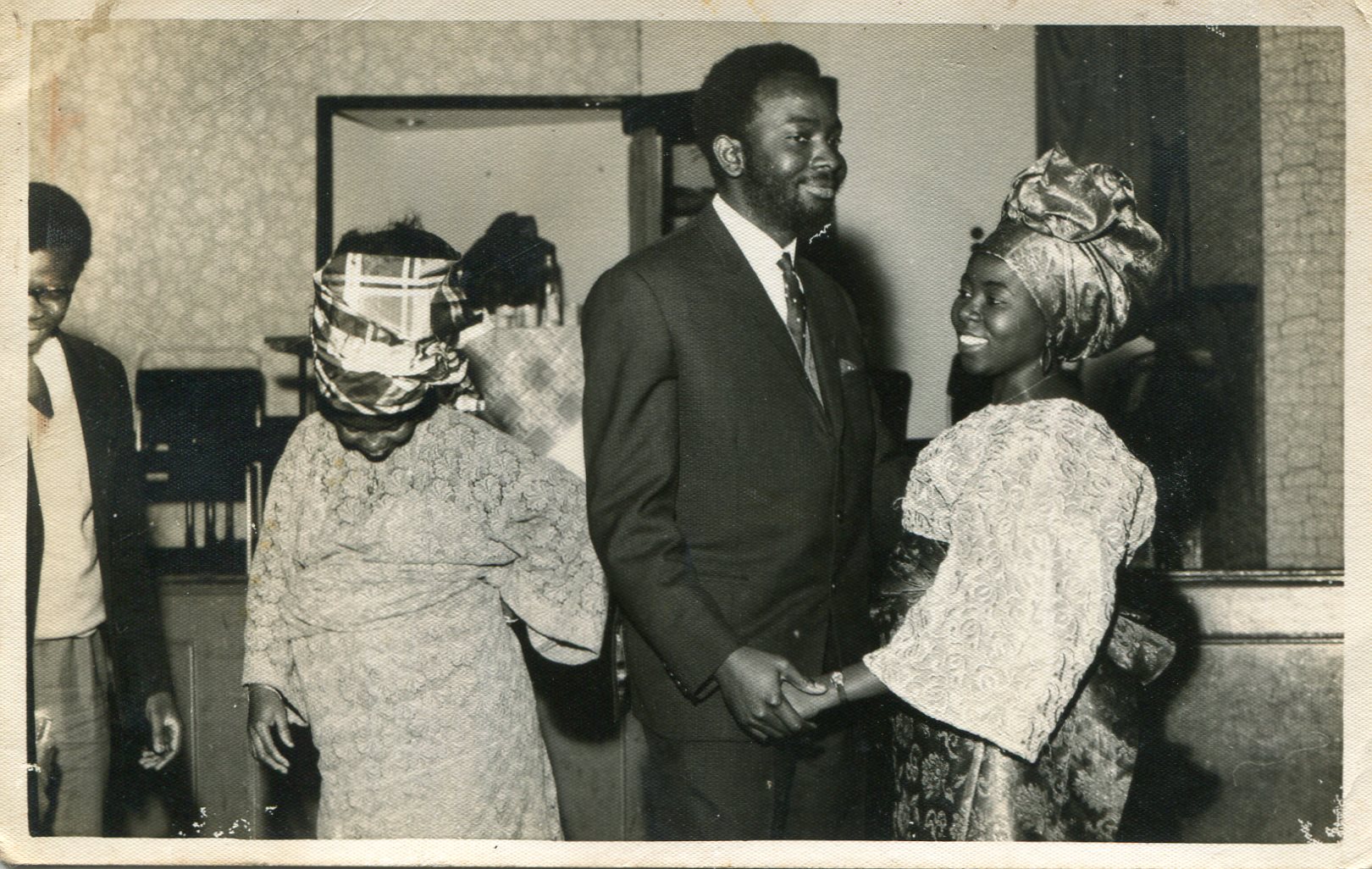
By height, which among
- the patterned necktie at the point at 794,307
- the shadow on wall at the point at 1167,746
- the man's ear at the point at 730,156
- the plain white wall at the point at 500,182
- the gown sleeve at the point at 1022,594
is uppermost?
the plain white wall at the point at 500,182

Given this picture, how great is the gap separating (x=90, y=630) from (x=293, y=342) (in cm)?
55

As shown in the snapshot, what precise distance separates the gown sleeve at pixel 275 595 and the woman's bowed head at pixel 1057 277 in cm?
94

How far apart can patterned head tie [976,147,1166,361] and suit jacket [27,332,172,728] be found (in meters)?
1.28

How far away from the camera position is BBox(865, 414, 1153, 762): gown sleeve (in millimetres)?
1342

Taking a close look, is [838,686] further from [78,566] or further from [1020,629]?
[78,566]

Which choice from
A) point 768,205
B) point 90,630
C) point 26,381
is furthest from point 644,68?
point 90,630

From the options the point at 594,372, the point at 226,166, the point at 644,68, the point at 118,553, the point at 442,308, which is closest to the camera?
the point at 594,372

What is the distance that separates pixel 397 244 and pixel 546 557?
1.64ft

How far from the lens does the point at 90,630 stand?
1715 mm

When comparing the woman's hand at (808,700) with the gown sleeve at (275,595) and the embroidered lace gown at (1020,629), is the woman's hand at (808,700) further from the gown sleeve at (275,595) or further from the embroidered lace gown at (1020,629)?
the gown sleeve at (275,595)

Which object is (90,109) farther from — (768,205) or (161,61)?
(768,205)

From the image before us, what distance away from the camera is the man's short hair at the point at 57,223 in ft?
5.53

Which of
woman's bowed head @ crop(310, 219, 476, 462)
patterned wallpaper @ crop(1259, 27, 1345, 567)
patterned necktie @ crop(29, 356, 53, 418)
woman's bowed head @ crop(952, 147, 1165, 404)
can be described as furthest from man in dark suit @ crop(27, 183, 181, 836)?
patterned wallpaper @ crop(1259, 27, 1345, 567)

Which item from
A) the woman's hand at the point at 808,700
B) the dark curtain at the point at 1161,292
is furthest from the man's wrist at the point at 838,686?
the dark curtain at the point at 1161,292
